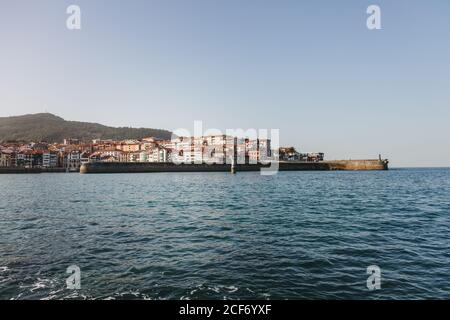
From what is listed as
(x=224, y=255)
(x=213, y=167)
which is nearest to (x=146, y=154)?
→ (x=213, y=167)

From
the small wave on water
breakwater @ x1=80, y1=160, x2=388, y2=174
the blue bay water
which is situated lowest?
the blue bay water

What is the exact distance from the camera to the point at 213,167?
140 metres

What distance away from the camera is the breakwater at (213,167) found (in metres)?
121

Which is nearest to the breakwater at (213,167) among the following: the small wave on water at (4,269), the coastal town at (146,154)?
the coastal town at (146,154)

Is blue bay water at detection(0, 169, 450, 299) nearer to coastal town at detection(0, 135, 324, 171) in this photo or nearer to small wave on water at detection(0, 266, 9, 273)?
small wave on water at detection(0, 266, 9, 273)

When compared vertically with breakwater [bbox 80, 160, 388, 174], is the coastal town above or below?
above

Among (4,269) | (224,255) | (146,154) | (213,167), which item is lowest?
(224,255)

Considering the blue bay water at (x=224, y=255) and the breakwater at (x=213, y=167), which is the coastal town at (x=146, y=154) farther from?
the blue bay water at (x=224, y=255)

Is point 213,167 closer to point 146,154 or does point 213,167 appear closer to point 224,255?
point 146,154

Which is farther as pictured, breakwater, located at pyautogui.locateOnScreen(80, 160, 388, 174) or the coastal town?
the coastal town

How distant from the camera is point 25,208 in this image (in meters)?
29.1

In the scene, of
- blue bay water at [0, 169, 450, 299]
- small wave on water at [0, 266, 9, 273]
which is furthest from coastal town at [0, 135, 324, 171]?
small wave on water at [0, 266, 9, 273]

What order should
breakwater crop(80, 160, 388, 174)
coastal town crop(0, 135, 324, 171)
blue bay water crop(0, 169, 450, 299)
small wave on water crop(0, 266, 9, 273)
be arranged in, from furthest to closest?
coastal town crop(0, 135, 324, 171)
breakwater crop(80, 160, 388, 174)
small wave on water crop(0, 266, 9, 273)
blue bay water crop(0, 169, 450, 299)

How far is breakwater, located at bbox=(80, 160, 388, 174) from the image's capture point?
12069cm
